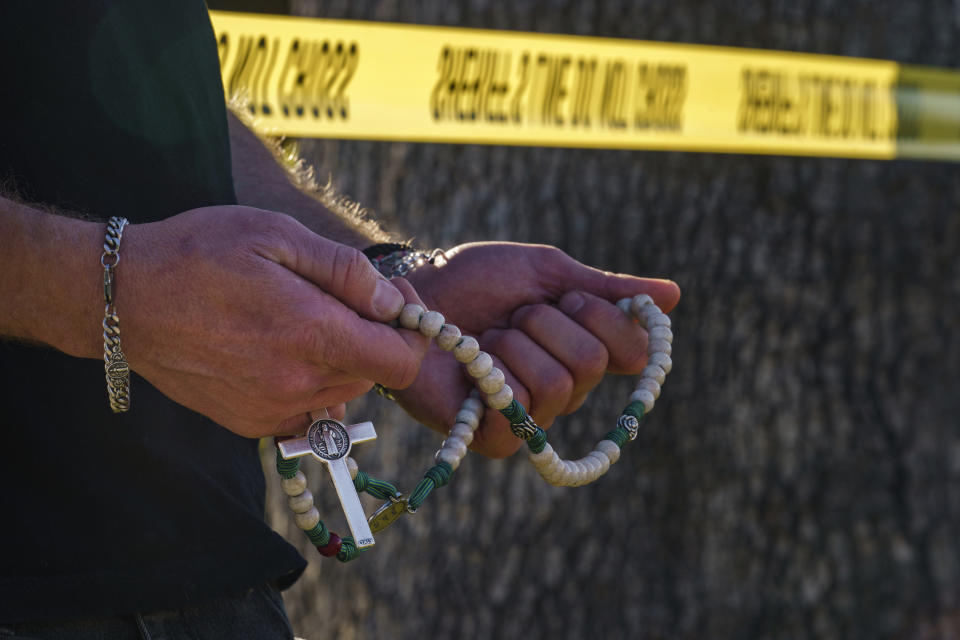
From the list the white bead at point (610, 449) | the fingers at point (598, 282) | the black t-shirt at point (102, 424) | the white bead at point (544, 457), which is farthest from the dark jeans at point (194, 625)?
the fingers at point (598, 282)

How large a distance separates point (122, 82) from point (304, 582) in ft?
6.91

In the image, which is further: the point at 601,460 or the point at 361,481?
the point at 601,460

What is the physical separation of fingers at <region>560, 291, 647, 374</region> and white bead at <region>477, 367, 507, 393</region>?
27 centimetres

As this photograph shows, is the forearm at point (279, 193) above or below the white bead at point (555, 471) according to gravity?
above

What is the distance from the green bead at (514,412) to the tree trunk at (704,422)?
1633 mm

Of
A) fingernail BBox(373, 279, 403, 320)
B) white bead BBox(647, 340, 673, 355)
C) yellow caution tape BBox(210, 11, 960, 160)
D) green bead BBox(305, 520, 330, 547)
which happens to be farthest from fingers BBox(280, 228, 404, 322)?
yellow caution tape BBox(210, 11, 960, 160)

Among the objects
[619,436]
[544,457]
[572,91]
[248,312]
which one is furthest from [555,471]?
[572,91]

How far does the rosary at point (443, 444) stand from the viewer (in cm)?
105

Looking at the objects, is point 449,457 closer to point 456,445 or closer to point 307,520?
point 456,445

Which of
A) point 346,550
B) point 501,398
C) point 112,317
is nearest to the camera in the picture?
point 112,317

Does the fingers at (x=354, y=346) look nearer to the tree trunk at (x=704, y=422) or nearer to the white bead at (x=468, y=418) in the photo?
the white bead at (x=468, y=418)

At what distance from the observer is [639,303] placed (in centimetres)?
144

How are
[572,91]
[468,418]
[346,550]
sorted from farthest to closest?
[572,91] → [468,418] → [346,550]

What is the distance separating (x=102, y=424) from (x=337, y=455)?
36 centimetres
